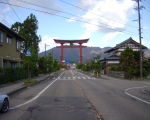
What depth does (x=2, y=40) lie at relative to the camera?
86.6 ft

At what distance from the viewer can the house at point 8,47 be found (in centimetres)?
2608

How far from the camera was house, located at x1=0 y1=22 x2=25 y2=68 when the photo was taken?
26078 mm

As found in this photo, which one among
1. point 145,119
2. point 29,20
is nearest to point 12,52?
point 29,20

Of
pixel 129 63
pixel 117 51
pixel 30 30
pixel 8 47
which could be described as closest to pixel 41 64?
pixel 30 30

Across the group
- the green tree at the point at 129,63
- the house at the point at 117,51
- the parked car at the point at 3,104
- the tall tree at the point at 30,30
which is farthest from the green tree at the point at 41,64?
the parked car at the point at 3,104

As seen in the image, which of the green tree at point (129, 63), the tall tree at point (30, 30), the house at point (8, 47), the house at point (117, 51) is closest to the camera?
the house at point (8, 47)

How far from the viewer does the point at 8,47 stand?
2908cm

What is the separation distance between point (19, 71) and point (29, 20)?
85.7 feet

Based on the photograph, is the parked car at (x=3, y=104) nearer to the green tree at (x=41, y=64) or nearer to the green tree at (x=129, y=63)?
the green tree at (x=129, y=63)

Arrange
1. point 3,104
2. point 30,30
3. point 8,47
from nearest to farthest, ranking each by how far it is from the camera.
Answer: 1. point 3,104
2. point 8,47
3. point 30,30

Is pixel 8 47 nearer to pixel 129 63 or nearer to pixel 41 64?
pixel 129 63

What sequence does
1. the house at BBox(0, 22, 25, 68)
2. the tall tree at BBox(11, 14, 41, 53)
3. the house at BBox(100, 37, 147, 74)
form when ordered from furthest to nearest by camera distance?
1. the house at BBox(100, 37, 147, 74)
2. the tall tree at BBox(11, 14, 41, 53)
3. the house at BBox(0, 22, 25, 68)

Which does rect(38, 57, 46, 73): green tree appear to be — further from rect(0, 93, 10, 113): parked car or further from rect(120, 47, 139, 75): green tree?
rect(0, 93, 10, 113): parked car

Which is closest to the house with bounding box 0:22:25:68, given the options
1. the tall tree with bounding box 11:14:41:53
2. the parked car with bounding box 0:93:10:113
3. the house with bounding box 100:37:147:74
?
the tall tree with bounding box 11:14:41:53
